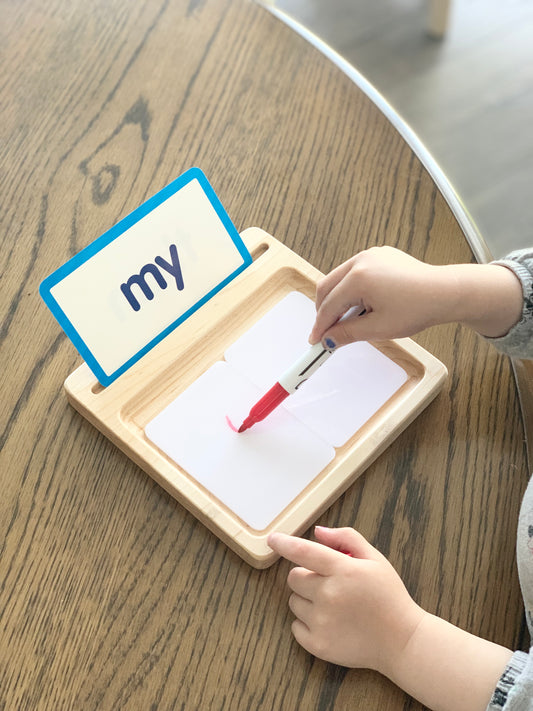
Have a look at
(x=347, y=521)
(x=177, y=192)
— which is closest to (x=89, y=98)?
(x=177, y=192)

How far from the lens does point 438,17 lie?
1990mm

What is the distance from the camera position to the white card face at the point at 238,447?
2.37ft

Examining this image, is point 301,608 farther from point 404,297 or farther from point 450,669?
point 404,297

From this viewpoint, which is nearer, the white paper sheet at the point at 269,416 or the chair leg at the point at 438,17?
the white paper sheet at the point at 269,416

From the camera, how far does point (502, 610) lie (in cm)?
69

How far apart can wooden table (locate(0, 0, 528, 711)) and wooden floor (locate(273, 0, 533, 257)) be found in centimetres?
90

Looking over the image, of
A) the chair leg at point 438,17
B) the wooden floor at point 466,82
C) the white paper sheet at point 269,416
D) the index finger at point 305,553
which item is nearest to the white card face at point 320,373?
the white paper sheet at point 269,416

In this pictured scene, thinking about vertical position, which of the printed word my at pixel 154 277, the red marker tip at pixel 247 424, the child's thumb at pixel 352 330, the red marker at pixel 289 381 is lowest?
the red marker tip at pixel 247 424

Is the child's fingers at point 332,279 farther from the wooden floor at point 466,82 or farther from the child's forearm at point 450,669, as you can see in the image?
the wooden floor at point 466,82

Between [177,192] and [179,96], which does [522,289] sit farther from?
[179,96]

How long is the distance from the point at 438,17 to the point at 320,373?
1548 mm

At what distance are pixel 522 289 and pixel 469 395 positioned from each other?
0.12 m

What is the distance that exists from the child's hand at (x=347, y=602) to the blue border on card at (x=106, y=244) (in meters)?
0.24

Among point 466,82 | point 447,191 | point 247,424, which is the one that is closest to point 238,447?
point 247,424
